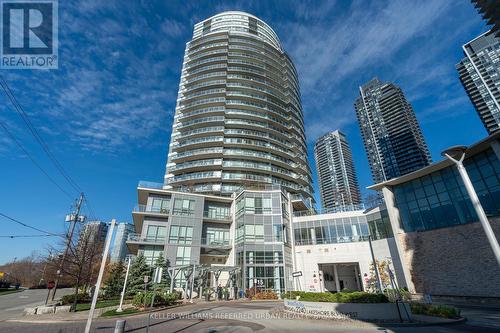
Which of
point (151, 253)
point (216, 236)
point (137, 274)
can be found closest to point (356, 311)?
point (137, 274)

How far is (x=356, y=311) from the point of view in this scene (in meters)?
14.8

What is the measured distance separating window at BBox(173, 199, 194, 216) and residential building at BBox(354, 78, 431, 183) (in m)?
114

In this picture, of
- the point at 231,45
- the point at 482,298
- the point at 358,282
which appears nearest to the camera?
the point at 482,298

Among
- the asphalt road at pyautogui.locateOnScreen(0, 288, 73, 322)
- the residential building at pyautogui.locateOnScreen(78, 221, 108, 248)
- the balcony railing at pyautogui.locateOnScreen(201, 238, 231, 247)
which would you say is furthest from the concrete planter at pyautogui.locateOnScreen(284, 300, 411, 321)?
the residential building at pyautogui.locateOnScreen(78, 221, 108, 248)

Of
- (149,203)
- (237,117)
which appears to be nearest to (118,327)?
(149,203)

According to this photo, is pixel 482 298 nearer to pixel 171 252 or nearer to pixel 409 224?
pixel 409 224

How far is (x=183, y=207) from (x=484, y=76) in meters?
135

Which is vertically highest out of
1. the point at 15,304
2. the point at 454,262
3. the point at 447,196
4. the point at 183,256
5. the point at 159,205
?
the point at 159,205

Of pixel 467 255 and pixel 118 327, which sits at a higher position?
pixel 467 255

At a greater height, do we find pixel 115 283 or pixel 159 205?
pixel 159 205

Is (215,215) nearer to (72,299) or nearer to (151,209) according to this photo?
(151,209)

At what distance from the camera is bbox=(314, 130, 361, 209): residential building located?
15775cm

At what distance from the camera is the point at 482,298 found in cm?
2127

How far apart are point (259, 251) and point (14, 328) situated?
77.9ft
